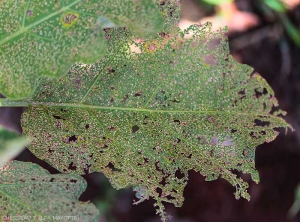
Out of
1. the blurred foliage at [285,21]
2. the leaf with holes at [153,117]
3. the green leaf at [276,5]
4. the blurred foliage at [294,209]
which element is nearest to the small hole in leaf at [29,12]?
the leaf with holes at [153,117]

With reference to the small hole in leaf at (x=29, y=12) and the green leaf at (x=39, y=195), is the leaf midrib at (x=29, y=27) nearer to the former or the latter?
the small hole in leaf at (x=29, y=12)

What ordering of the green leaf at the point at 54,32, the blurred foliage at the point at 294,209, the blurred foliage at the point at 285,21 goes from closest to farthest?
1. the green leaf at the point at 54,32
2. the blurred foliage at the point at 285,21
3. the blurred foliage at the point at 294,209

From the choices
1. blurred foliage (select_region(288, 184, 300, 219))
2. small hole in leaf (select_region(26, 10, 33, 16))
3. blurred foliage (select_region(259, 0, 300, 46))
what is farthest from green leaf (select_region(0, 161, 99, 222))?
blurred foliage (select_region(288, 184, 300, 219))

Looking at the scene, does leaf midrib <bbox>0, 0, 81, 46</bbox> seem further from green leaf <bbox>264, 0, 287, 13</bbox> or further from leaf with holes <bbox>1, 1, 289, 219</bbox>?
green leaf <bbox>264, 0, 287, 13</bbox>

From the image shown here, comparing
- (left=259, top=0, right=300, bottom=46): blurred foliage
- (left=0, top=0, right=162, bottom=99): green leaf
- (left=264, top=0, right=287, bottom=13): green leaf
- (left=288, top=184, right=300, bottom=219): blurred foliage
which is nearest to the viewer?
(left=0, top=0, right=162, bottom=99): green leaf

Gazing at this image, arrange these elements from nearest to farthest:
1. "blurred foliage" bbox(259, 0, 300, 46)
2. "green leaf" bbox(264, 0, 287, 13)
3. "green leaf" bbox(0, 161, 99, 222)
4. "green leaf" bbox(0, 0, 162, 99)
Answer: "green leaf" bbox(0, 0, 162, 99) < "green leaf" bbox(0, 161, 99, 222) < "green leaf" bbox(264, 0, 287, 13) < "blurred foliage" bbox(259, 0, 300, 46)

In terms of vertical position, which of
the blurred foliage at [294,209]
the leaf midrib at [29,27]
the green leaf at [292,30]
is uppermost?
the leaf midrib at [29,27]
